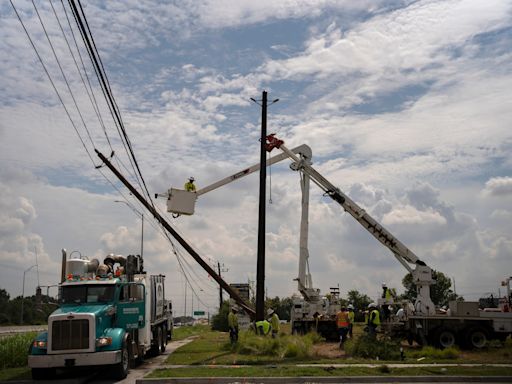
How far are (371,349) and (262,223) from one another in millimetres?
7834

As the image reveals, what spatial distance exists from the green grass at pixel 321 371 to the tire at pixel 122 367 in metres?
0.85

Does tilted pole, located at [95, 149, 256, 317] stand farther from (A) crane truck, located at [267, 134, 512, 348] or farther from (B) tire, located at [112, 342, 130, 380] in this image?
(B) tire, located at [112, 342, 130, 380]

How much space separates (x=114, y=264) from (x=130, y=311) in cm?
540

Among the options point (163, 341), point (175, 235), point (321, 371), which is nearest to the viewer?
point (321, 371)

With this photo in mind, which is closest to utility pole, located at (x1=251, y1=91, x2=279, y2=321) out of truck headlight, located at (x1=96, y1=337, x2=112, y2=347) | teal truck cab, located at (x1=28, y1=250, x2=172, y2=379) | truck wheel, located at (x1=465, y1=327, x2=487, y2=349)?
teal truck cab, located at (x1=28, y1=250, x2=172, y2=379)

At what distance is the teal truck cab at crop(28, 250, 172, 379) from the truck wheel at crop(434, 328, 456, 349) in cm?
1089

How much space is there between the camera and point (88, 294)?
16844mm

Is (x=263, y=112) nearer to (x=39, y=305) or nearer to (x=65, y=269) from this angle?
(x=65, y=269)

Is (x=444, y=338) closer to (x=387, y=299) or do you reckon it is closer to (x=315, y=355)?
(x=387, y=299)

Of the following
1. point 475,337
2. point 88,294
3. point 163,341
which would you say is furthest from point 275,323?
point 88,294

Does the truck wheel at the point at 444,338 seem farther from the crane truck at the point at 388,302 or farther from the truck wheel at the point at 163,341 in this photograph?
the truck wheel at the point at 163,341

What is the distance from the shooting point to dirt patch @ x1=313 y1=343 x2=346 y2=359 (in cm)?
1989

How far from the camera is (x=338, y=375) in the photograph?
14281 mm

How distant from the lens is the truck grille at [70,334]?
15.0 m
